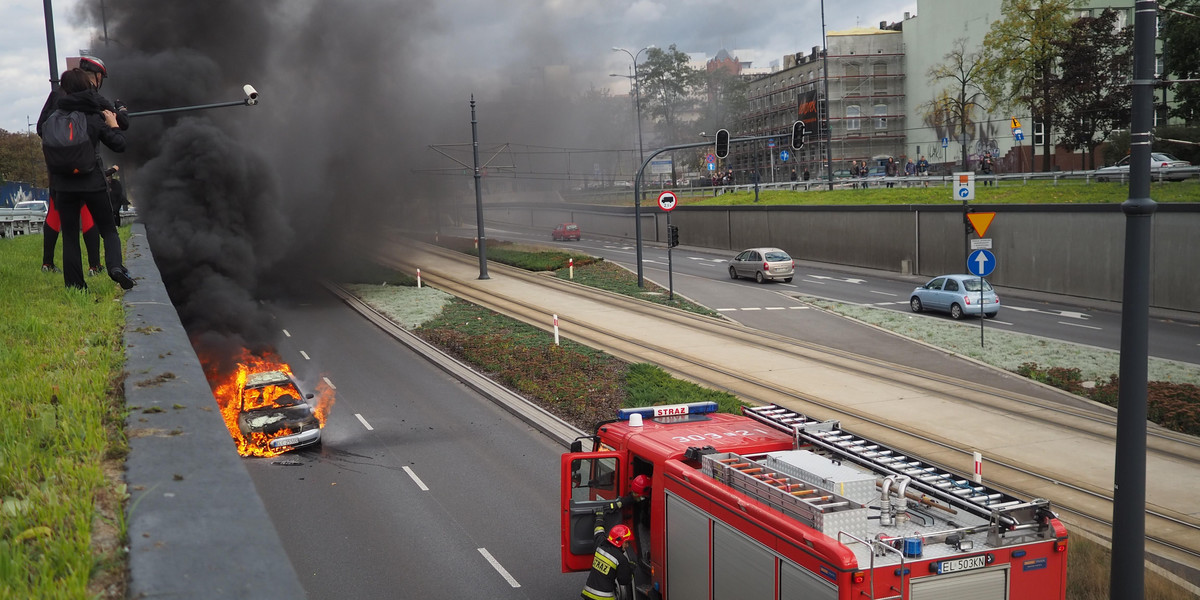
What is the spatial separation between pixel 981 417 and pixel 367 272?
32280 mm

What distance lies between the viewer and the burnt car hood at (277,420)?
18.0 metres

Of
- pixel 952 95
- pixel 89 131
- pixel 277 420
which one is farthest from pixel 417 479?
pixel 952 95

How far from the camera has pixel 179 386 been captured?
3809 millimetres

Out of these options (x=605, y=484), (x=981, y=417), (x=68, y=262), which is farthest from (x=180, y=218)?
(x=981, y=417)

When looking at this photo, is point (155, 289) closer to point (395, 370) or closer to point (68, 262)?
point (68, 262)

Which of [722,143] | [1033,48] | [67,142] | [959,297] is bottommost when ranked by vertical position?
[959,297]

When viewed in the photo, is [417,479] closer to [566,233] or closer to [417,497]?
[417,497]

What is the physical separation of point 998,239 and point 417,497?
30634 mm

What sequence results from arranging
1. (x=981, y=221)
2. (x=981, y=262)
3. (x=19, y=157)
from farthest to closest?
(x=19, y=157), (x=981, y=221), (x=981, y=262)

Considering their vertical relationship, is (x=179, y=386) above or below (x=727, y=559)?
above

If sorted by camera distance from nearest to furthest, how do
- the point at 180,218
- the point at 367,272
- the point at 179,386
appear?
the point at 179,386
the point at 180,218
the point at 367,272

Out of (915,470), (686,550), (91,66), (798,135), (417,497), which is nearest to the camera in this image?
(915,470)

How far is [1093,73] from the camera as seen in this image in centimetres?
4388

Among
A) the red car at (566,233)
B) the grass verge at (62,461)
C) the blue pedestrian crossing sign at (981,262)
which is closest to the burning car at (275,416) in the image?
the grass verge at (62,461)
